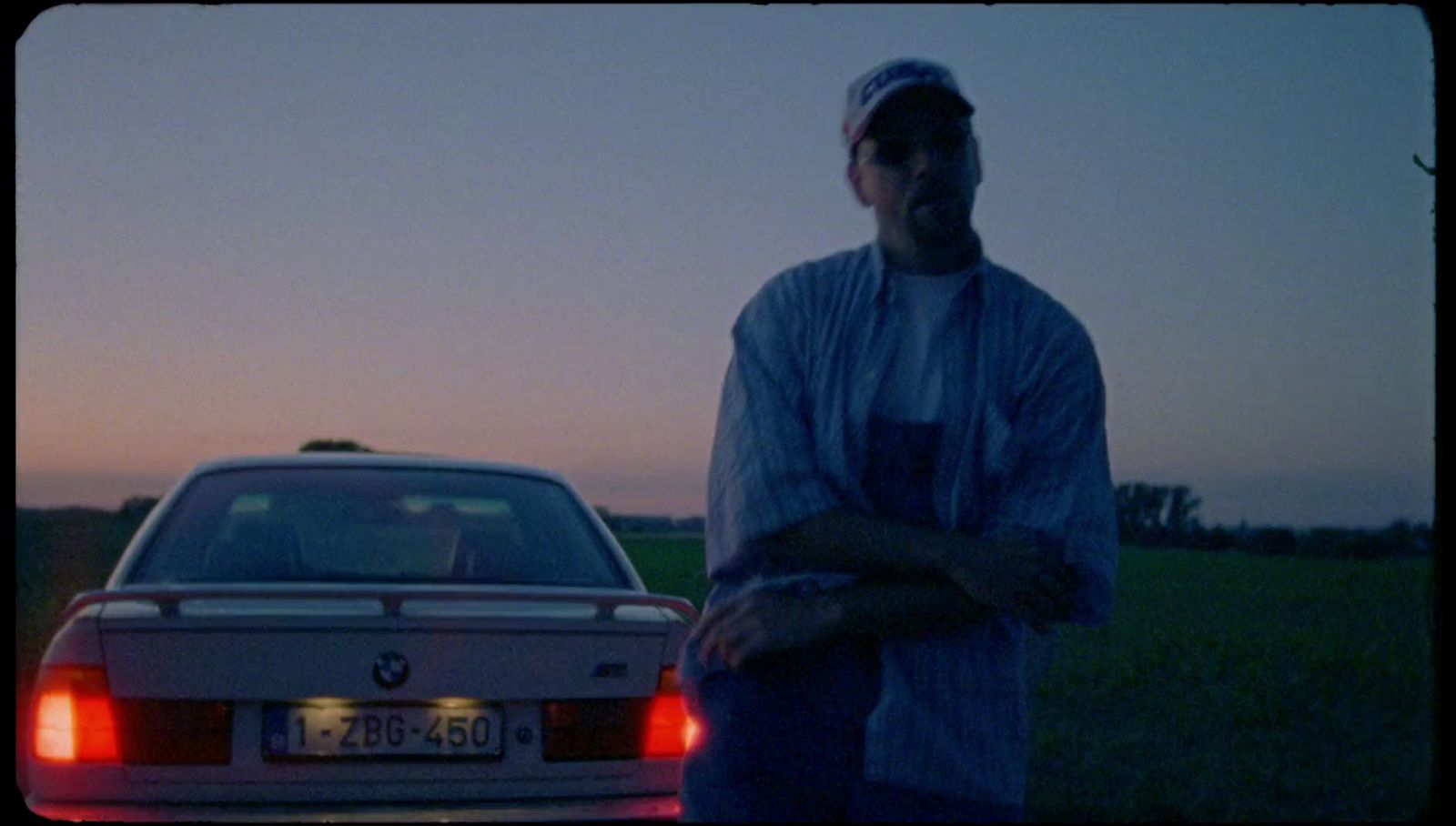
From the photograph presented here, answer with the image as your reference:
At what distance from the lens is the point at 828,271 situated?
214 centimetres

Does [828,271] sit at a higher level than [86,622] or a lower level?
higher

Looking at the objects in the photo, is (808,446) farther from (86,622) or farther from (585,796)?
(86,622)

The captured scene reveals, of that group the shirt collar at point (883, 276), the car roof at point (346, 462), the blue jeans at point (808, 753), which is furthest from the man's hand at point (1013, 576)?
the car roof at point (346, 462)

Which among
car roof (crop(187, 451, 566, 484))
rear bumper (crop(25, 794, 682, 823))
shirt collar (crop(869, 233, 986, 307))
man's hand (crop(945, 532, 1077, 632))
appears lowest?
rear bumper (crop(25, 794, 682, 823))

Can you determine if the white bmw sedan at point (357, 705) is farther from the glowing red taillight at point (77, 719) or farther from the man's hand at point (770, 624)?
the man's hand at point (770, 624)

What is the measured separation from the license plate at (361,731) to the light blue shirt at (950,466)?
5.25 feet

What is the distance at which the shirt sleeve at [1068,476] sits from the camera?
202cm

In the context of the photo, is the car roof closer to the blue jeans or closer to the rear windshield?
the rear windshield

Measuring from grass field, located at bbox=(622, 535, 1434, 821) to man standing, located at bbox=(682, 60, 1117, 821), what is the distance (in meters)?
0.99

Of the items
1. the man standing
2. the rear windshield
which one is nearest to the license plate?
the rear windshield

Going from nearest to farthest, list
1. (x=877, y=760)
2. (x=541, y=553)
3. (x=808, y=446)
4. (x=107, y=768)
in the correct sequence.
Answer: (x=877, y=760), (x=808, y=446), (x=107, y=768), (x=541, y=553)

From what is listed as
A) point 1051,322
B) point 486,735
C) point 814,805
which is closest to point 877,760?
point 814,805

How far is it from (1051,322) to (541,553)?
2772 mm

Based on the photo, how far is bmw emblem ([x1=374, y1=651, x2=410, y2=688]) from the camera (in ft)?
11.5
